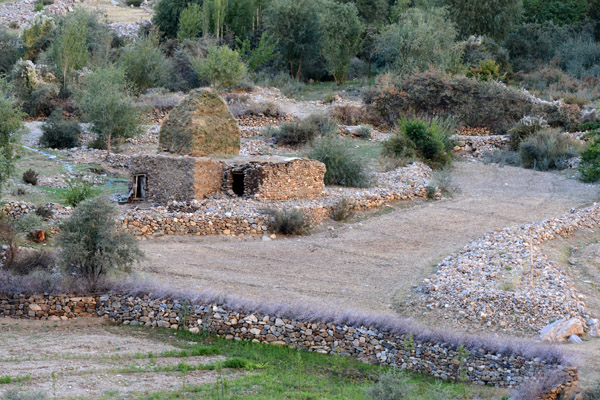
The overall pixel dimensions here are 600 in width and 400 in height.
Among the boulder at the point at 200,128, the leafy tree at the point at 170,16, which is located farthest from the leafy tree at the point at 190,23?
the boulder at the point at 200,128

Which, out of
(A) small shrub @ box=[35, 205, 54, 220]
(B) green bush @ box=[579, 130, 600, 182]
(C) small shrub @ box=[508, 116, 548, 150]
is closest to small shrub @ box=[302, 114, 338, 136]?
(C) small shrub @ box=[508, 116, 548, 150]

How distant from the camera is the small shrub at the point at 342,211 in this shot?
17.4 meters

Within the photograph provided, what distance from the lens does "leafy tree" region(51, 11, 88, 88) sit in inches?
1491

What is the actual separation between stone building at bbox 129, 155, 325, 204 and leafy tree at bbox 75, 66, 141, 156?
6654 mm

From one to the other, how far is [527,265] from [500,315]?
2.78 metres

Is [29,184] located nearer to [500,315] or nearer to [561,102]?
[500,315]

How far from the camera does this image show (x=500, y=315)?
10789 millimetres

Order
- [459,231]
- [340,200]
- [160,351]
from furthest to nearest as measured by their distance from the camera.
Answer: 1. [340,200]
2. [459,231]
3. [160,351]

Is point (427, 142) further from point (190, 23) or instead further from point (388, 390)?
point (190, 23)

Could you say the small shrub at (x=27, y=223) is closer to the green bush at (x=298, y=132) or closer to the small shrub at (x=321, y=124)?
the green bush at (x=298, y=132)

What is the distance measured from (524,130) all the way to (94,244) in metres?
19.9

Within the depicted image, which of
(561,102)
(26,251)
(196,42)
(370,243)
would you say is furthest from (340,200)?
(196,42)

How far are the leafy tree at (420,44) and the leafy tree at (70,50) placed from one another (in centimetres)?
1635

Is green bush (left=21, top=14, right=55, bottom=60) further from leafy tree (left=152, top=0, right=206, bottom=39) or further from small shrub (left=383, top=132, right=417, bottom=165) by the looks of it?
small shrub (left=383, top=132, right=417, bottom=165)
